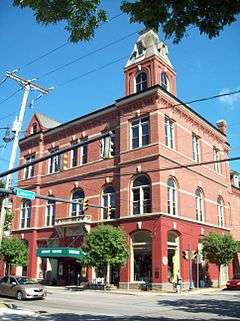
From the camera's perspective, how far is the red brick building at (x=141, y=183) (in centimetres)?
3556

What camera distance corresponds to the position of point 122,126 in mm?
39375

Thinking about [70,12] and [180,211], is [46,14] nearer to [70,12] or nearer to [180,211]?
[70,12]

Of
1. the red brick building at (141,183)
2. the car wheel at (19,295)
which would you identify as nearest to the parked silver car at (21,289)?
the car wheel at (19,295)

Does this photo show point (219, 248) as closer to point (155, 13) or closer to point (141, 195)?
point (141, 195)

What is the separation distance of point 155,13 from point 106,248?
2607 cm

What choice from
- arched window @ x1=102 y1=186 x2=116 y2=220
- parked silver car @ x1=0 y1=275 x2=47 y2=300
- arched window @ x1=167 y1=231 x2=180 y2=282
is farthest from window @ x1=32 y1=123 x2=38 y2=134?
parked silver car @ x1=0 y1=275 x2=47 y2=300

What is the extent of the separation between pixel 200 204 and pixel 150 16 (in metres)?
34.3

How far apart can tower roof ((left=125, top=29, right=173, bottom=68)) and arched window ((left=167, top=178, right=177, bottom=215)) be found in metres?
12.2

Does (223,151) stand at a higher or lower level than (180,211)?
higher

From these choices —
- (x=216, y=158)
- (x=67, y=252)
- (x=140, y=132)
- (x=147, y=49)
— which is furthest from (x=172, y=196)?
(x=147, y=49)

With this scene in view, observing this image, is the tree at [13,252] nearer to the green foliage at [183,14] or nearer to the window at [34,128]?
the window at [34,128]

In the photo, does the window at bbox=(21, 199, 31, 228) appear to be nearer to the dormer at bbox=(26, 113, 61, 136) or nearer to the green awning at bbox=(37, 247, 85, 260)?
the dormer at bbox=(26, 113, 61, 136)

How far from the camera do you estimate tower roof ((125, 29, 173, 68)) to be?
40859mm

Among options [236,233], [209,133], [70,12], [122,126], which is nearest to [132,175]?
[122,126]
